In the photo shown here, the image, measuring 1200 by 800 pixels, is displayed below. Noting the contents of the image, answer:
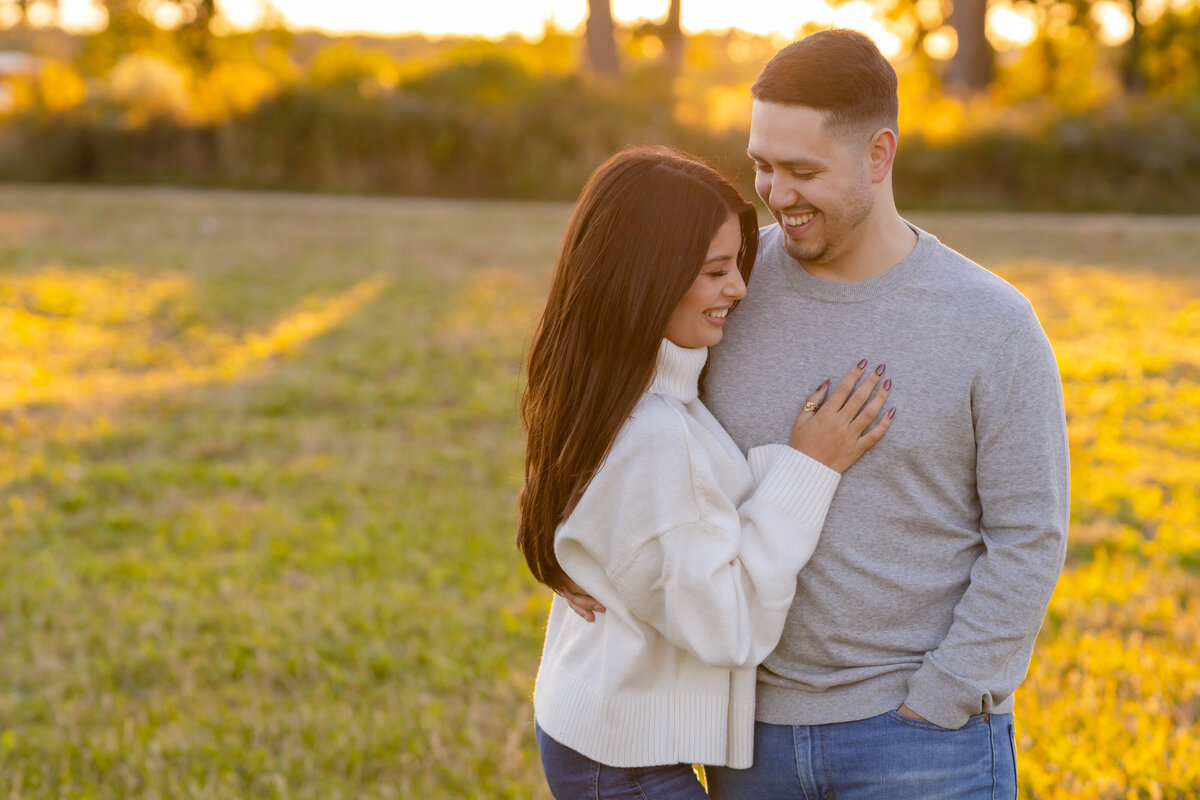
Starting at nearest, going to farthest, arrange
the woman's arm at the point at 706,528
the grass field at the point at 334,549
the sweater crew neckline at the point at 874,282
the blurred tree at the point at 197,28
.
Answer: the woman's arm at the point at 706,528, the sweater crew neckline at the point at 874,282, the grass field at the point at 334,549, the blurred tree at the point at 197,28

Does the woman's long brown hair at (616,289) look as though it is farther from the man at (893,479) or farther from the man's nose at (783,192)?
the man at (893,479)

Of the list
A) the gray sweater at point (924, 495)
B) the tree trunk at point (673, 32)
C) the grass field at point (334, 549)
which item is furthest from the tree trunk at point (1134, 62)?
the gray sweater at point (924, 495)

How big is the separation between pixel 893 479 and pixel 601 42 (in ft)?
77.6

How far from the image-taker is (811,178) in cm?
194

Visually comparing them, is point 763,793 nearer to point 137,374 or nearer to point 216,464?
Answer: point 216,464

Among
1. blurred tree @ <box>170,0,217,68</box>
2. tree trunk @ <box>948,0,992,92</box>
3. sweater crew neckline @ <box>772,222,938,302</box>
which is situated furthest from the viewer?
blurred tree @ <box>170,0,217,68</box>

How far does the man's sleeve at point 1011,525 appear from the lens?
1856 mm

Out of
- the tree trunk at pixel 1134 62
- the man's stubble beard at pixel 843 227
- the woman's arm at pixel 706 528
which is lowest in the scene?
the woman's arm at pixel 706 528

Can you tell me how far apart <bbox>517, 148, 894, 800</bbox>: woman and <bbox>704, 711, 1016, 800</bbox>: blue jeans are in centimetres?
10

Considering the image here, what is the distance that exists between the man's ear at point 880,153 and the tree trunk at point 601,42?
23.0 m

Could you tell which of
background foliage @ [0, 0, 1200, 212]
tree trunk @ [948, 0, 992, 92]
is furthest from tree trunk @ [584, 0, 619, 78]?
tree trunk @ [948, 0, 992, 92]

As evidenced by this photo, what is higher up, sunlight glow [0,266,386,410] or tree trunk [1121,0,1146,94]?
tree trunk [1121,0,1146,94]

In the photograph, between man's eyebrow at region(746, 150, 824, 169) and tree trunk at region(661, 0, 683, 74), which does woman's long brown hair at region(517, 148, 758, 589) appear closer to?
man's eyebrow at region(746, 150, 824, 169)

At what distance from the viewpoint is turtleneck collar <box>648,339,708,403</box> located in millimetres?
1942
